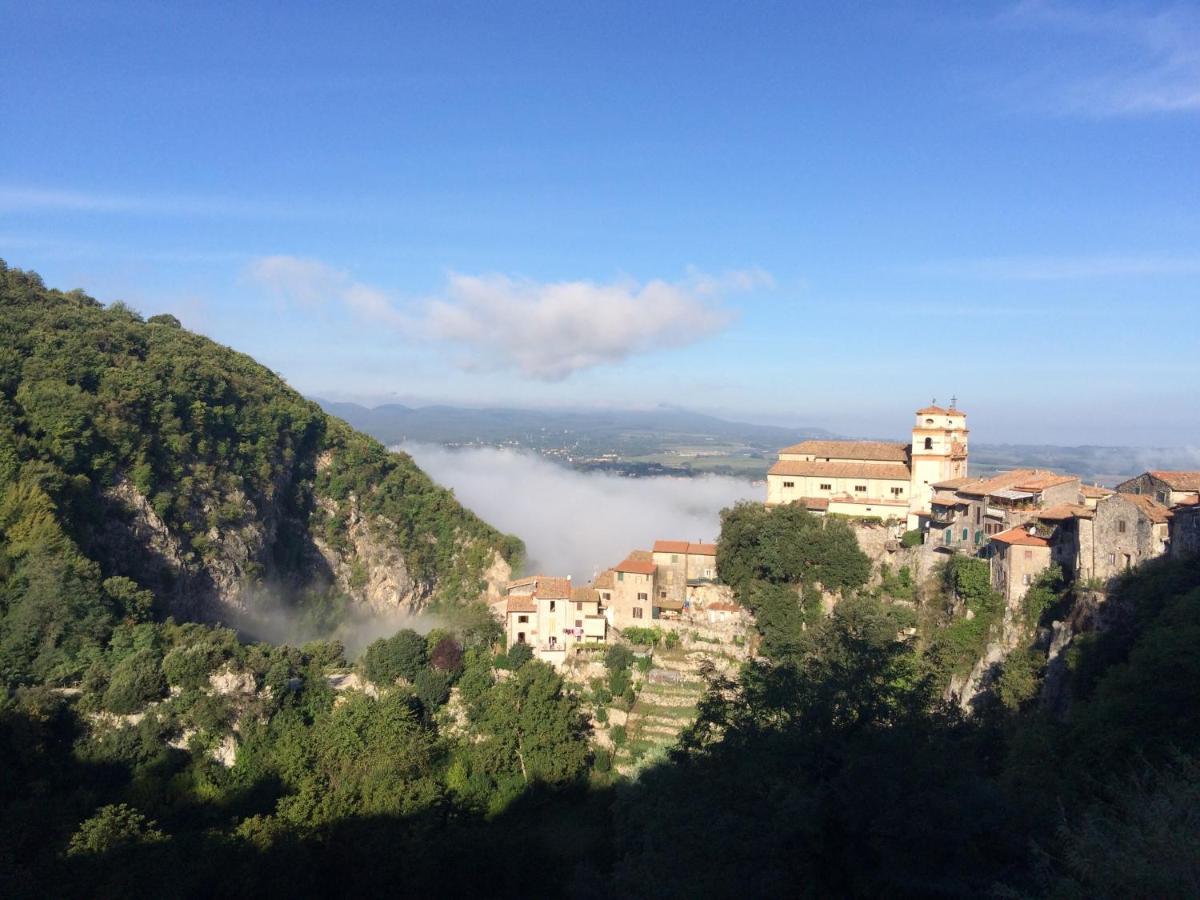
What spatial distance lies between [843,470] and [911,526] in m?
4.50

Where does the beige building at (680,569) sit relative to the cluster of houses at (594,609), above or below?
above

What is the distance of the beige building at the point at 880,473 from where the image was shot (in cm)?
3928

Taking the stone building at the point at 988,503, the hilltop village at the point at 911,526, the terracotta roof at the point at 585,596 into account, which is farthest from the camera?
the terracotta roof at the point at 585,596

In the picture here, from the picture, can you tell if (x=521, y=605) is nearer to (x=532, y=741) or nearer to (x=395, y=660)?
(x=395, y=660)

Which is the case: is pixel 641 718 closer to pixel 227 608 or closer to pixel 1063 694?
pixel 1063 694

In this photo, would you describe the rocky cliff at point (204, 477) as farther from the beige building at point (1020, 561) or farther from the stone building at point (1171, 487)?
the stone building at point (1171, 487)

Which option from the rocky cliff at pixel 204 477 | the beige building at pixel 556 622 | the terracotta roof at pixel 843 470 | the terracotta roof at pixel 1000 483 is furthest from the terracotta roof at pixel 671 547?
the rocky cliff at pixel 204 477

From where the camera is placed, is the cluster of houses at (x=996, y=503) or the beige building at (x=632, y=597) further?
the beige building at (x=632, y=597)

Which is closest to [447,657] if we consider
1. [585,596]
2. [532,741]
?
[585,596]

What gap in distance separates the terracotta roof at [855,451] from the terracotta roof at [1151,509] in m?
15.8

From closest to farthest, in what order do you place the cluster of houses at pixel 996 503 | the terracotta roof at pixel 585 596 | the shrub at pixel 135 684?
the cluster of houses at pixel 996 503, the shrub at pixel 135 684, the terracotta roof at pixel 585 596

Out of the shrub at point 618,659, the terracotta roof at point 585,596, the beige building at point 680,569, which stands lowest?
the shrub at point 618,659

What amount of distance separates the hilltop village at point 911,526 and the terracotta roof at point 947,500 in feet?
0.21

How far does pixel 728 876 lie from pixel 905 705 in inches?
199
